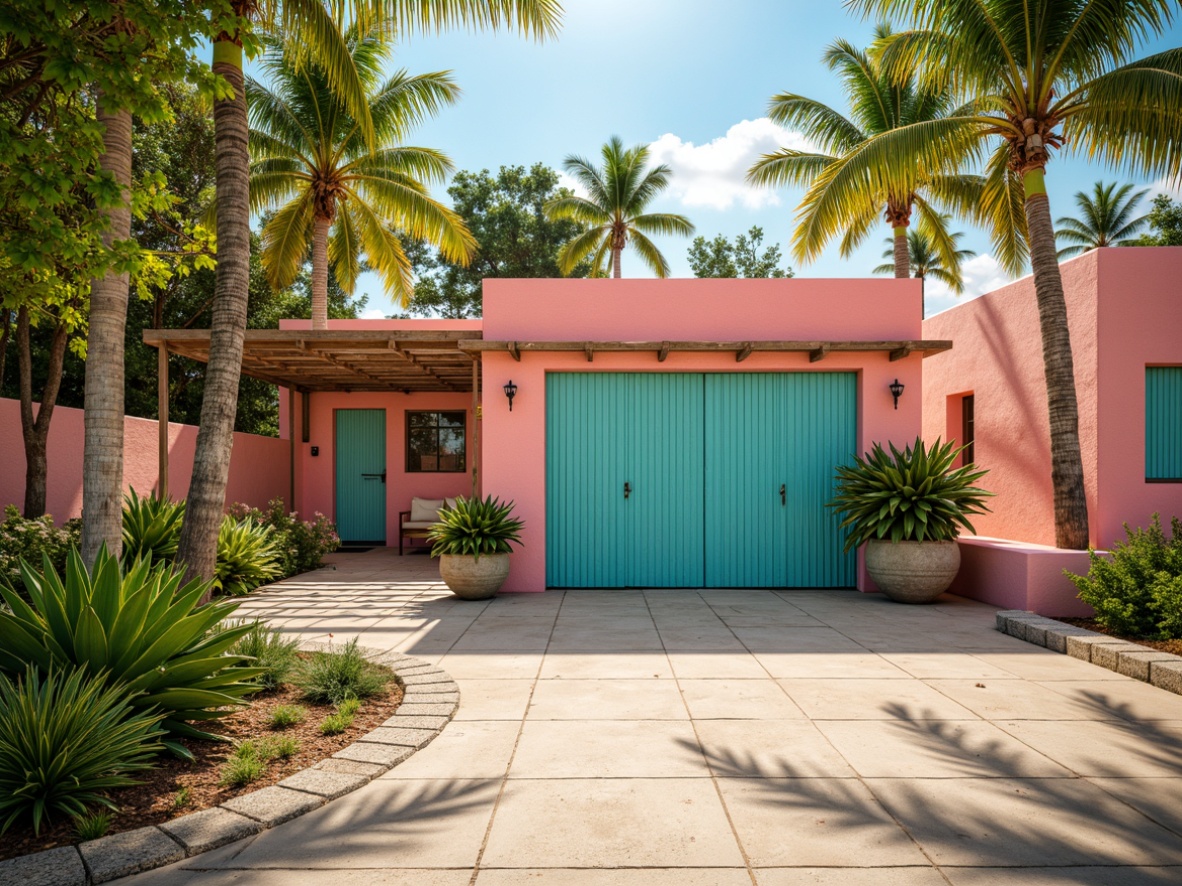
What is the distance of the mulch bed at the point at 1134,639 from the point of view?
5.22m

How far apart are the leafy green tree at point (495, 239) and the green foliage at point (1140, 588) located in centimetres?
1917

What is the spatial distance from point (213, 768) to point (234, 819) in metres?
0.60

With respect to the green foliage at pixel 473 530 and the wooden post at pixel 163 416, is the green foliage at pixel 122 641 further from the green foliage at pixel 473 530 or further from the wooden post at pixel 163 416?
the wooden post at pixel 163 416

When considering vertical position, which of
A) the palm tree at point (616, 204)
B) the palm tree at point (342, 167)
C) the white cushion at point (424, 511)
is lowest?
the white cushion at point (424, 511)

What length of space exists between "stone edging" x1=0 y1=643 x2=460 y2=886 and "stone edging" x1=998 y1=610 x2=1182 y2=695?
4.85 meters

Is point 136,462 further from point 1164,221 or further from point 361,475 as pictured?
point 1164,221

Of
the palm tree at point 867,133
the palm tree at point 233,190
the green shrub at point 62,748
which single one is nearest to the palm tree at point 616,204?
the palm tree at point 867,133

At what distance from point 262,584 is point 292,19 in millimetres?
6545

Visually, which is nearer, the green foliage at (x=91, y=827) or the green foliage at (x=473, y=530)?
the green foliage at (x=91, y=827)

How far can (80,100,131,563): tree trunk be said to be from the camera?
4762 mm

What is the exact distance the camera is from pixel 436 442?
45.9 ft

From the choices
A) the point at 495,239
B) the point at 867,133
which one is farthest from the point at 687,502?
the point at 495,239

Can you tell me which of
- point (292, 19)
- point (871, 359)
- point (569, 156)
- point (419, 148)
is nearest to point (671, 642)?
point (871, 359)

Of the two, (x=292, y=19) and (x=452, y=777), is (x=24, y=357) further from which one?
(x=452, y=777)
